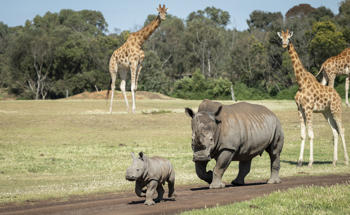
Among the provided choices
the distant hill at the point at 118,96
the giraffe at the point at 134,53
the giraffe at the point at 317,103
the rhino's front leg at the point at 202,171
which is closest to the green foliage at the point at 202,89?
the distant hill at the point at 118,96

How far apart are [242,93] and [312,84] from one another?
37.9 m

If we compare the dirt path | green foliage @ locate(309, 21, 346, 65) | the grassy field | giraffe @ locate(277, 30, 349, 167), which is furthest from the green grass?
green foliage @ locate(309, 21, 346, 65)

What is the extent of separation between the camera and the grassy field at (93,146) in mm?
14859

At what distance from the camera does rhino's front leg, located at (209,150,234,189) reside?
423 inches

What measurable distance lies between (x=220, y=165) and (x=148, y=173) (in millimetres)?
2096

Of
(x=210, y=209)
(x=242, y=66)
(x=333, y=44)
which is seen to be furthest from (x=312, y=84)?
(x=242, y=66)

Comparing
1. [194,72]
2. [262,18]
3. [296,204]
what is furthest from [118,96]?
[262,18]

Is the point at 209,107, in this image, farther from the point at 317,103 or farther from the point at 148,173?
the point at 317,103

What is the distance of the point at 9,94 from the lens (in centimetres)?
6956

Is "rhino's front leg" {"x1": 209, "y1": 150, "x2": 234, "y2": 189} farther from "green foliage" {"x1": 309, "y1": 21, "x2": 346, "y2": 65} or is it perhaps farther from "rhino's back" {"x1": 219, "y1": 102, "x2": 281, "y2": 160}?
"green foliage" {"x1": 309, "y1": 21, "x2": 346, "y2": 65}

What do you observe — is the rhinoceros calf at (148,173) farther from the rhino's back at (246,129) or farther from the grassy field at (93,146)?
the grassy field at (93,146)

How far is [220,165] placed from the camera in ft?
35.3

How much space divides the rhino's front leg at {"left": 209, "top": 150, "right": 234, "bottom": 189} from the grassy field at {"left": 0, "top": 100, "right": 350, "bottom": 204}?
2726 millimetres

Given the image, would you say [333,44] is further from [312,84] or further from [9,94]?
[9,94]
